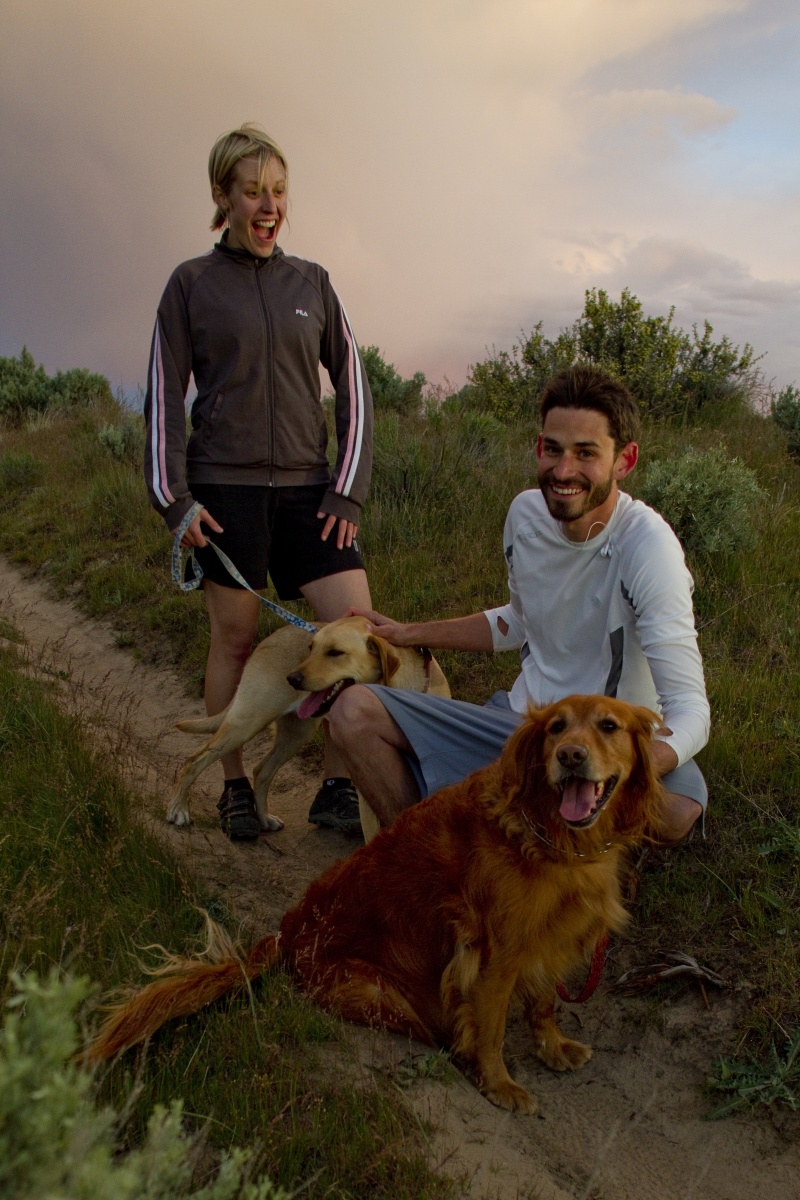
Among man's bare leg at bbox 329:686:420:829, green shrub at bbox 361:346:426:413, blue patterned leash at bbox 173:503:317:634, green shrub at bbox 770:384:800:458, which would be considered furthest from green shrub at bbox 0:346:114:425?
man's bare leg at bbox 329:686:420:829

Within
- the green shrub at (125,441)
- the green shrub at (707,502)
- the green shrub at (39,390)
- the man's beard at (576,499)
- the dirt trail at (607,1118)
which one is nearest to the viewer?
the dirt trail at (607,1118)

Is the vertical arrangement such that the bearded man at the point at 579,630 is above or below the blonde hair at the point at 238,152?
below

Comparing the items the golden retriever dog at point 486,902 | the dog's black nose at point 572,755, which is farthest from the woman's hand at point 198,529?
the dog's black nose at point 572,755

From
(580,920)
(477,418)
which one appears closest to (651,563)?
(580,920)

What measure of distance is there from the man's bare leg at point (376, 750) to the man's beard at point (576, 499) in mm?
1031

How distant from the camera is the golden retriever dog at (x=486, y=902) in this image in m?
2.51

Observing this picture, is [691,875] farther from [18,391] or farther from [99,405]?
[18,391]

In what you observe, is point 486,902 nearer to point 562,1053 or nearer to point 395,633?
point 562,1053

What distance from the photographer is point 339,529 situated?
166 inches

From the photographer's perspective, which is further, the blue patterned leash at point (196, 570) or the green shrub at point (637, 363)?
the green shrub at point (637, 363)

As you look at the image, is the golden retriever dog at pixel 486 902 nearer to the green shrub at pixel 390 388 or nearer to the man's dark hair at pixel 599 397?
the man's dark hair at pixel 599 397

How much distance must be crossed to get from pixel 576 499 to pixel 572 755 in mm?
1112

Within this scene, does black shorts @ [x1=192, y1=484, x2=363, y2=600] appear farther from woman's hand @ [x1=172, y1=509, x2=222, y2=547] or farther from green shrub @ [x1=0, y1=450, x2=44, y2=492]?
green shrub @ [x1=0, y1=450, x2=44, y2=492]

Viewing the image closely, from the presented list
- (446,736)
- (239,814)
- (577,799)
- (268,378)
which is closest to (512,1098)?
(577,799)
